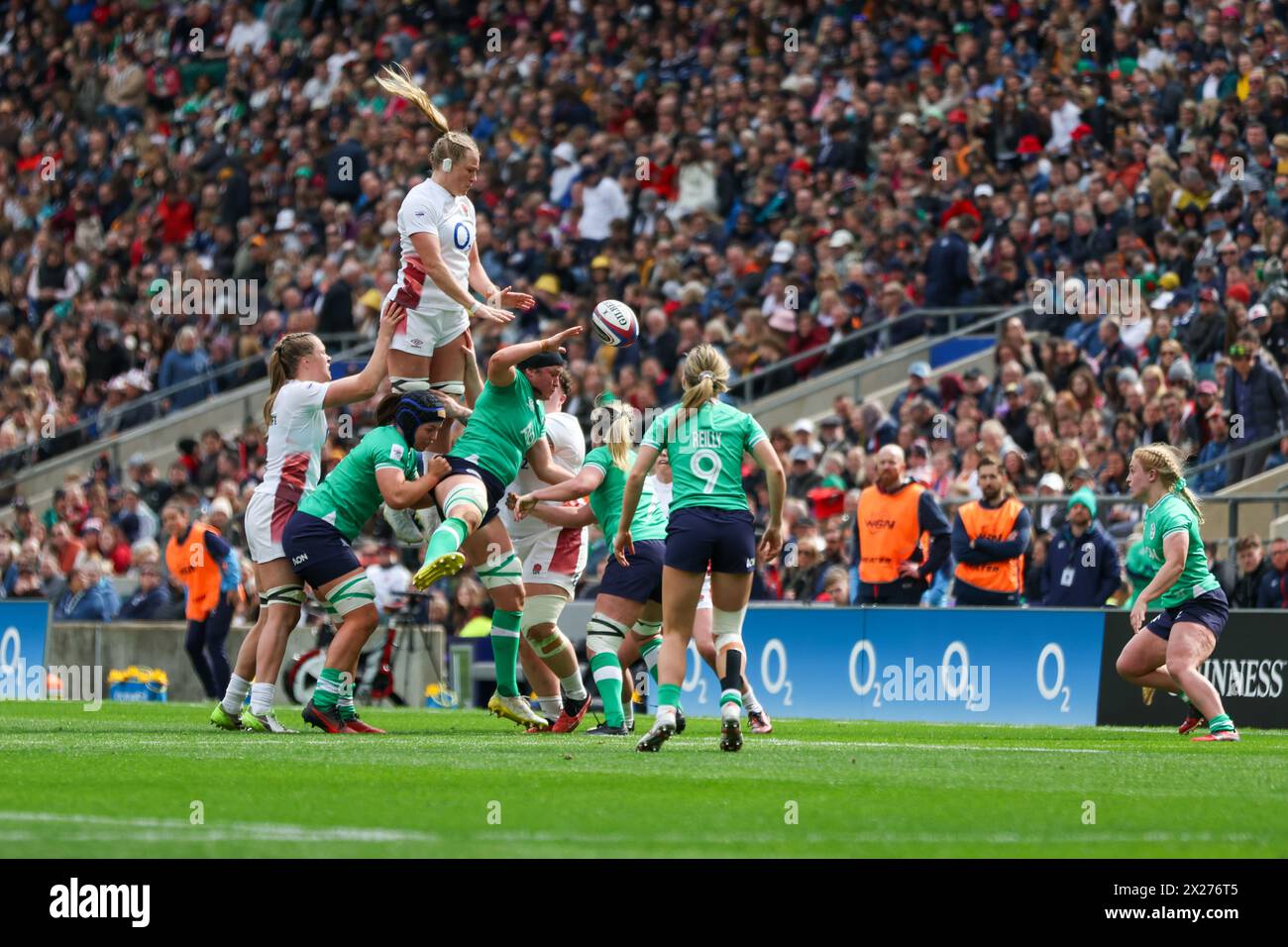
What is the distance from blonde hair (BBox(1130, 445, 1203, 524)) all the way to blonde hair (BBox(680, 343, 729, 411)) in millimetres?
3230

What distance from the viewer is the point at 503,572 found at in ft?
43.9

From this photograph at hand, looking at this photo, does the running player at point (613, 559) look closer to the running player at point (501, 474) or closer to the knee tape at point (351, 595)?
the running player at point (501, 474)

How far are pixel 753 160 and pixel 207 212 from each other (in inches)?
385

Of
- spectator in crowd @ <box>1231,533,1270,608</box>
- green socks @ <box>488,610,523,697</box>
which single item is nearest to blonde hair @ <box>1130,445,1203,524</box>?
spectator in crowd @ <box>1231,533,1270,608</box>

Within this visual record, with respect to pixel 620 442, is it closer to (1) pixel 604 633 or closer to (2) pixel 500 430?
(2) pixel 500 430

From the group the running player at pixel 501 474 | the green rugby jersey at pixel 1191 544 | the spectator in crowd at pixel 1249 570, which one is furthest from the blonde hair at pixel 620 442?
the spectator in crowd at pixel 1249 570

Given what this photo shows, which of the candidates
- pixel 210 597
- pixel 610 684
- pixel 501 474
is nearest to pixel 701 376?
pixel 501 474

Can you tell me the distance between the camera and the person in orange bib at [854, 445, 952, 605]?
17.1 meters

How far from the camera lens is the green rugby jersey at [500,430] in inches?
508

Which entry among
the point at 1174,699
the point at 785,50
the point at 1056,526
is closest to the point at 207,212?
the point at 785,50

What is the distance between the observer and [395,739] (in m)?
12.2

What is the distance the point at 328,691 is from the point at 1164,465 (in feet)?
17.7

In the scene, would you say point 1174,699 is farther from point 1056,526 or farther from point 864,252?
point 864,252

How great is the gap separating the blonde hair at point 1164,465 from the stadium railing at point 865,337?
886 centimetres
